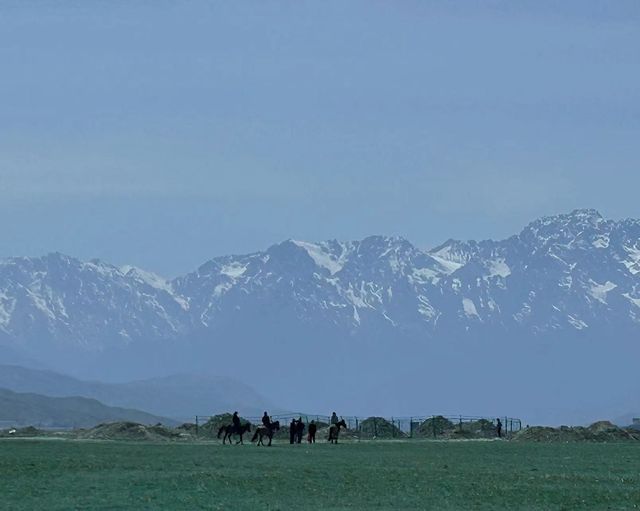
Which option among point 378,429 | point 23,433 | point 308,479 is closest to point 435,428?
point 378,429

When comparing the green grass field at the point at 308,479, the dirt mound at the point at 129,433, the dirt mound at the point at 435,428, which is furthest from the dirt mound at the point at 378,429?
the green grass field at the point at 308,479

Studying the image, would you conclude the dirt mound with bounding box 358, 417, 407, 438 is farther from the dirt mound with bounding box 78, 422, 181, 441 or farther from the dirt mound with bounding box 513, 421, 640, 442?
the dirt mound with bounding box 78, 422, 181, 441

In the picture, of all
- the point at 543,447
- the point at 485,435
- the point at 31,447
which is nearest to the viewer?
the point at 31,447

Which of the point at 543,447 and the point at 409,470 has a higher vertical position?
the point at 543,447

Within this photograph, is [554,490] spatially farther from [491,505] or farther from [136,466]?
[136,466]

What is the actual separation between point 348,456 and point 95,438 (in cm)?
3713

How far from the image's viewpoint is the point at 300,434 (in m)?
113

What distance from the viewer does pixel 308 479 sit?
215 ft

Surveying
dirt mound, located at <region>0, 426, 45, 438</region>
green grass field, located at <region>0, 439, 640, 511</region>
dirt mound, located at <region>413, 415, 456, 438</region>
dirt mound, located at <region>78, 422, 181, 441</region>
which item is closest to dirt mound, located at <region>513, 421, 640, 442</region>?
dirt mound, located at <region>413, 415, 456, 438</region>

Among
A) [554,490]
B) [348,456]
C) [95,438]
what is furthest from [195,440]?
[554,490]

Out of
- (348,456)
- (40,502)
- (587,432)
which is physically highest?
(587,432)

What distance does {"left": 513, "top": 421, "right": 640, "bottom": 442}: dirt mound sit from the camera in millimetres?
130000

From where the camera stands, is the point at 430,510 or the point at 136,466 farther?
the point at 136,466

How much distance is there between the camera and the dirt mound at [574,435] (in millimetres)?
130000
